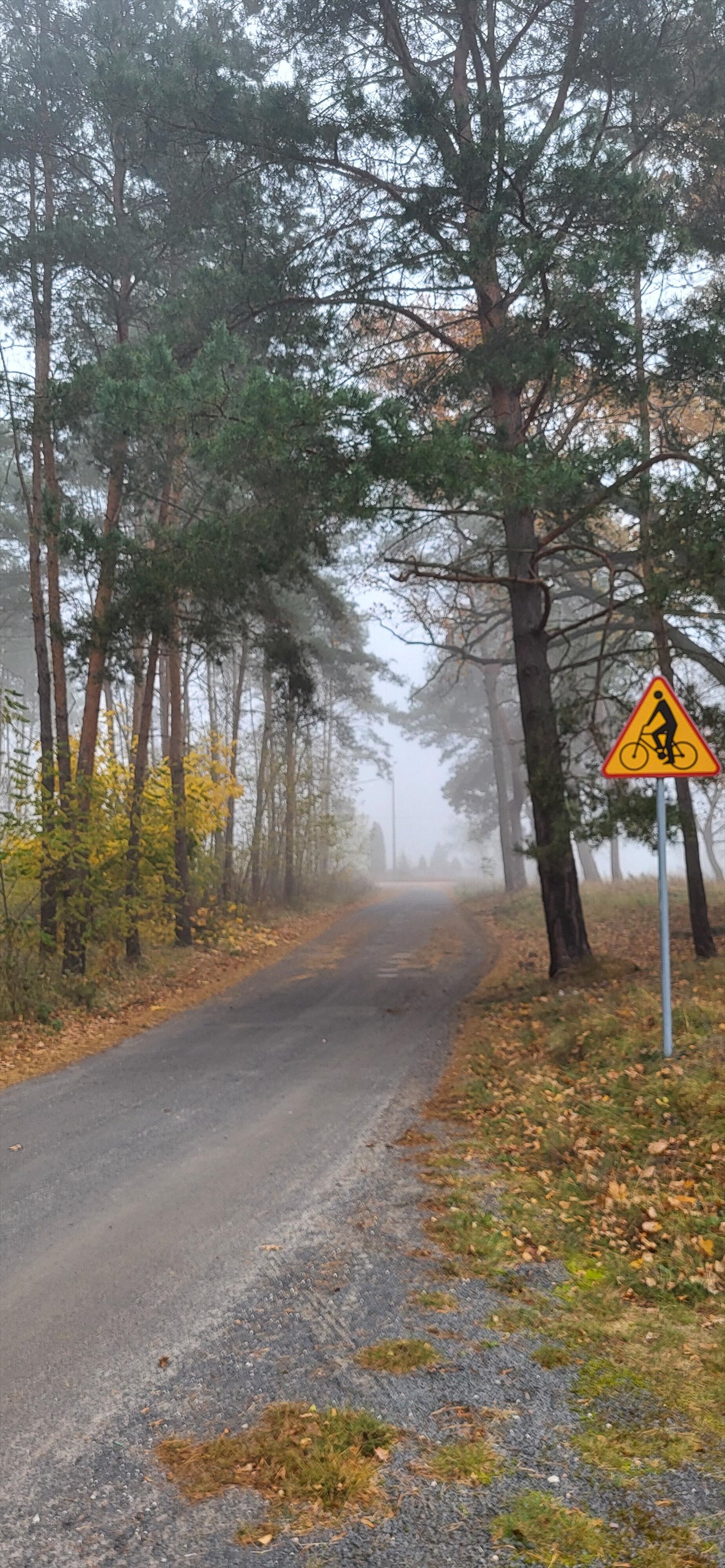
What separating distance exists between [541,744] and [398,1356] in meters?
8.20

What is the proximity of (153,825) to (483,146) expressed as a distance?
9.29 metres

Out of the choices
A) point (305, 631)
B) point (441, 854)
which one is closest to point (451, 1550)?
point (305, 631)

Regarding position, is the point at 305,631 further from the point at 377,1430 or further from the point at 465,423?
Result: the point at 377,1430

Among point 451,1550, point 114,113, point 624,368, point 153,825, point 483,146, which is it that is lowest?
point 451,1550

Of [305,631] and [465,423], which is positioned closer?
[465,423]

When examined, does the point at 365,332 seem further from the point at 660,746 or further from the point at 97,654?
the point at 660,746

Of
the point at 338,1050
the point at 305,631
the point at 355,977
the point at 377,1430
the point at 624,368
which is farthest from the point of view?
the point at 305,631

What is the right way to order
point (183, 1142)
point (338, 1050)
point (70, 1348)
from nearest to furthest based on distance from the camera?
point (70, 1348) < point (183, 1142) < point (338, 1050)

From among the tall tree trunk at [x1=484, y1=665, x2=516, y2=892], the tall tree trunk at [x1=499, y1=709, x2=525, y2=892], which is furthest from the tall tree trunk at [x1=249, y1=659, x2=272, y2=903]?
the tall tree trunk at [x1=499, y1=709, x2=525, y2=892]

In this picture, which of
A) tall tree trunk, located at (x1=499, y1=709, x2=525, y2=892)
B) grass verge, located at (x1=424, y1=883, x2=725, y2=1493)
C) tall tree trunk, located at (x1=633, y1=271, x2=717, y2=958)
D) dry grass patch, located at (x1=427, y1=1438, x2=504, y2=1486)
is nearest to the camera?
dry grass patch, located at (x1=427, y1=1438, x2=504, y2=1486)

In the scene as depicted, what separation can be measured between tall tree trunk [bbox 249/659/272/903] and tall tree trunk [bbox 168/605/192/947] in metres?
5.80

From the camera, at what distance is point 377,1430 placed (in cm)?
327

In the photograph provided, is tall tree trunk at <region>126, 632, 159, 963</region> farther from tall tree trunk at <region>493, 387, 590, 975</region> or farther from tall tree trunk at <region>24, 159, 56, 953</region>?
tall tree trunk at <region>493, 387, 590, 975</region>

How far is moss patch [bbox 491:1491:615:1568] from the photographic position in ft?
8.85
